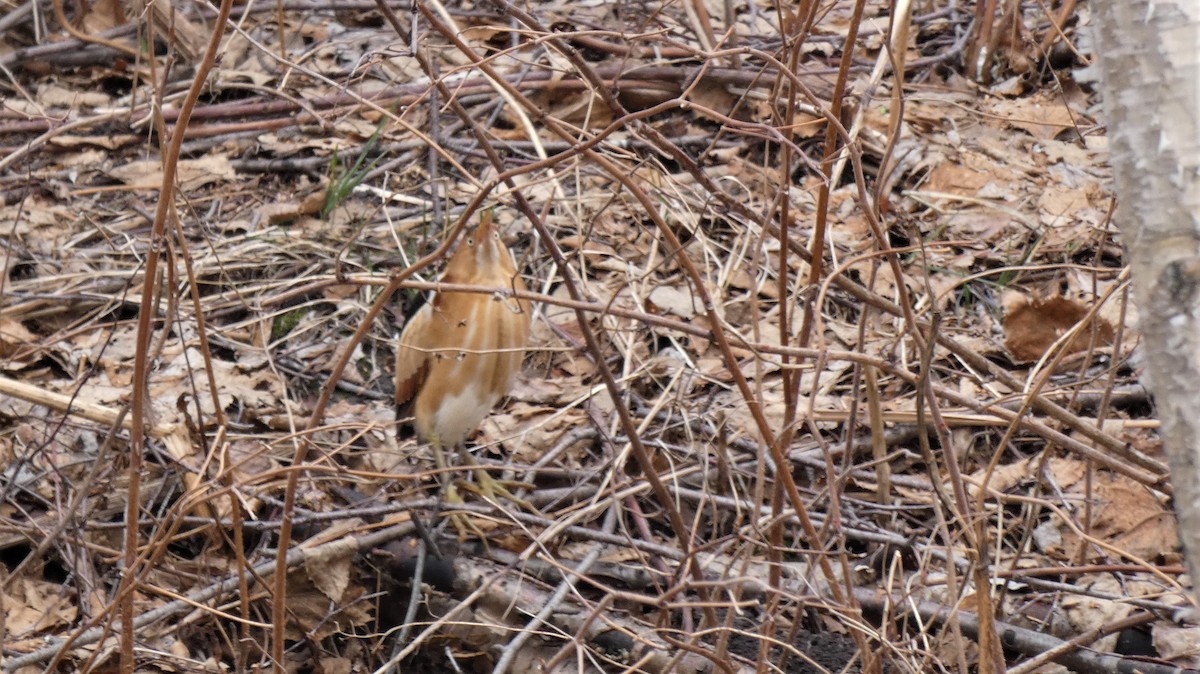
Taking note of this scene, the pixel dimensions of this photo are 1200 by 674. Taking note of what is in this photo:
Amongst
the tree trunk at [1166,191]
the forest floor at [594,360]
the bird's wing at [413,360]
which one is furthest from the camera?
the bird's wing at [413,360]

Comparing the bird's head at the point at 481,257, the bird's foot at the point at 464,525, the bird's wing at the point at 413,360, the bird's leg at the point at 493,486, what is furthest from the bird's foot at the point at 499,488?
the bird's head at the point at 481,257

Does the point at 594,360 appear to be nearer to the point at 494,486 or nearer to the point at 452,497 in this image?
the point at 494,486

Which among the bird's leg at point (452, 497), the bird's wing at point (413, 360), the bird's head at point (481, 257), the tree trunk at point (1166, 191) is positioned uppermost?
the tree trunk at point (1166, 191)

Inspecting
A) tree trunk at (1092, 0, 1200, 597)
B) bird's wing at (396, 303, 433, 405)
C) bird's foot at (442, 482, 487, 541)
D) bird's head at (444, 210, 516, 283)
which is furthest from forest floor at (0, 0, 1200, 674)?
tree trunk at (1092, 0, 1200, 597)

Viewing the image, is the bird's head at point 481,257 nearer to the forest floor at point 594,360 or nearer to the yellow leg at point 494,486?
the forest floor at point 594,360

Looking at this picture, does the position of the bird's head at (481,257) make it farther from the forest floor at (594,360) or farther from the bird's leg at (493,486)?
the bird's leg at (493,486)

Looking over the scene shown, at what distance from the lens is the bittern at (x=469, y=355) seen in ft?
14.8

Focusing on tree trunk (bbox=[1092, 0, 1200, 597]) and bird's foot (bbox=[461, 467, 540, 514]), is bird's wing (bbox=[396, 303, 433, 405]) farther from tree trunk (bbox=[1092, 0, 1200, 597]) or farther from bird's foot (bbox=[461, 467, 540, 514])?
tree trunk (bbox=[1092, 0, 1200, 597])

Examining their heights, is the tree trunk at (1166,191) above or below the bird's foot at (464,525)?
above

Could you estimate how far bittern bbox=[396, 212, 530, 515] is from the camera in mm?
4504

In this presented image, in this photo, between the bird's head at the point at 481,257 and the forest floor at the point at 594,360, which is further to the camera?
the bird's head at the point at 481,257

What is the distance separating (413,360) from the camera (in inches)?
182

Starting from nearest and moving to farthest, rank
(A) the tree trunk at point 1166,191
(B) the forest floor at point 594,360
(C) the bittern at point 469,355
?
(A) the tree trunk at point 1166,191 < (B) the forest floor at point 594,360 < (C) the bittern at point 469,355

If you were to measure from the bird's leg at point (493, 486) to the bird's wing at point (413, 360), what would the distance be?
0.96 feet
